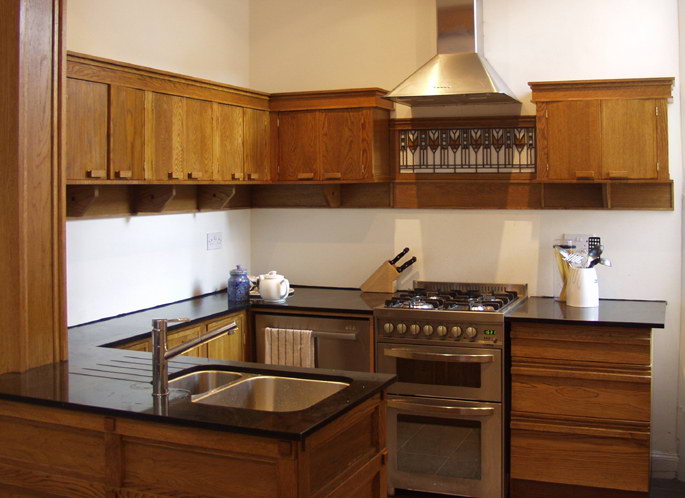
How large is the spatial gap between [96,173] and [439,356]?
1.85 meters

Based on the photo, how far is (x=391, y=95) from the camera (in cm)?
434

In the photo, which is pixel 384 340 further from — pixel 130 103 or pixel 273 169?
pixel 130 103

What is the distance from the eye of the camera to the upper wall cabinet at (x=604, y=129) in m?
4.25

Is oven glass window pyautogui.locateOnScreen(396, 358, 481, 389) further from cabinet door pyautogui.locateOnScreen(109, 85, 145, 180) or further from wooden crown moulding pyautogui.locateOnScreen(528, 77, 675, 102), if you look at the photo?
cabinet door pyautogui.locateOnScreen(109, 85, 145, 180)

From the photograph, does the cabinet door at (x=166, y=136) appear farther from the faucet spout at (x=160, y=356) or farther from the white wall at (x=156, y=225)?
the faucet spout at (x=160, y=356)

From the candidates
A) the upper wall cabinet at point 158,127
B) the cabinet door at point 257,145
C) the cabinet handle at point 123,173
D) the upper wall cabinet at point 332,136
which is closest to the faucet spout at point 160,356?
the upper wall cabinet at point 158,127

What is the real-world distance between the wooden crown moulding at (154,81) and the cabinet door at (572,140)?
1.67 meters

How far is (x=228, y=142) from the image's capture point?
4.52 metres

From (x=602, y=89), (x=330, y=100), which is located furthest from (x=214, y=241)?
(x=602, y=89)

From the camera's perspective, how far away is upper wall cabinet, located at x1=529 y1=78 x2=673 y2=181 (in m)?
4.25

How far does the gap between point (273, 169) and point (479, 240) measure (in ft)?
4.26

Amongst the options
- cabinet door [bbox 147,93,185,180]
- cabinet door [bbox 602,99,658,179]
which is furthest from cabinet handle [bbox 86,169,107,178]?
cabinet door [bbox 602,99,658,179]

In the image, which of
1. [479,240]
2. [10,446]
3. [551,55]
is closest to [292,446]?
[10,446]

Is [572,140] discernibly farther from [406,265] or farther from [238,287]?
[238,287]
